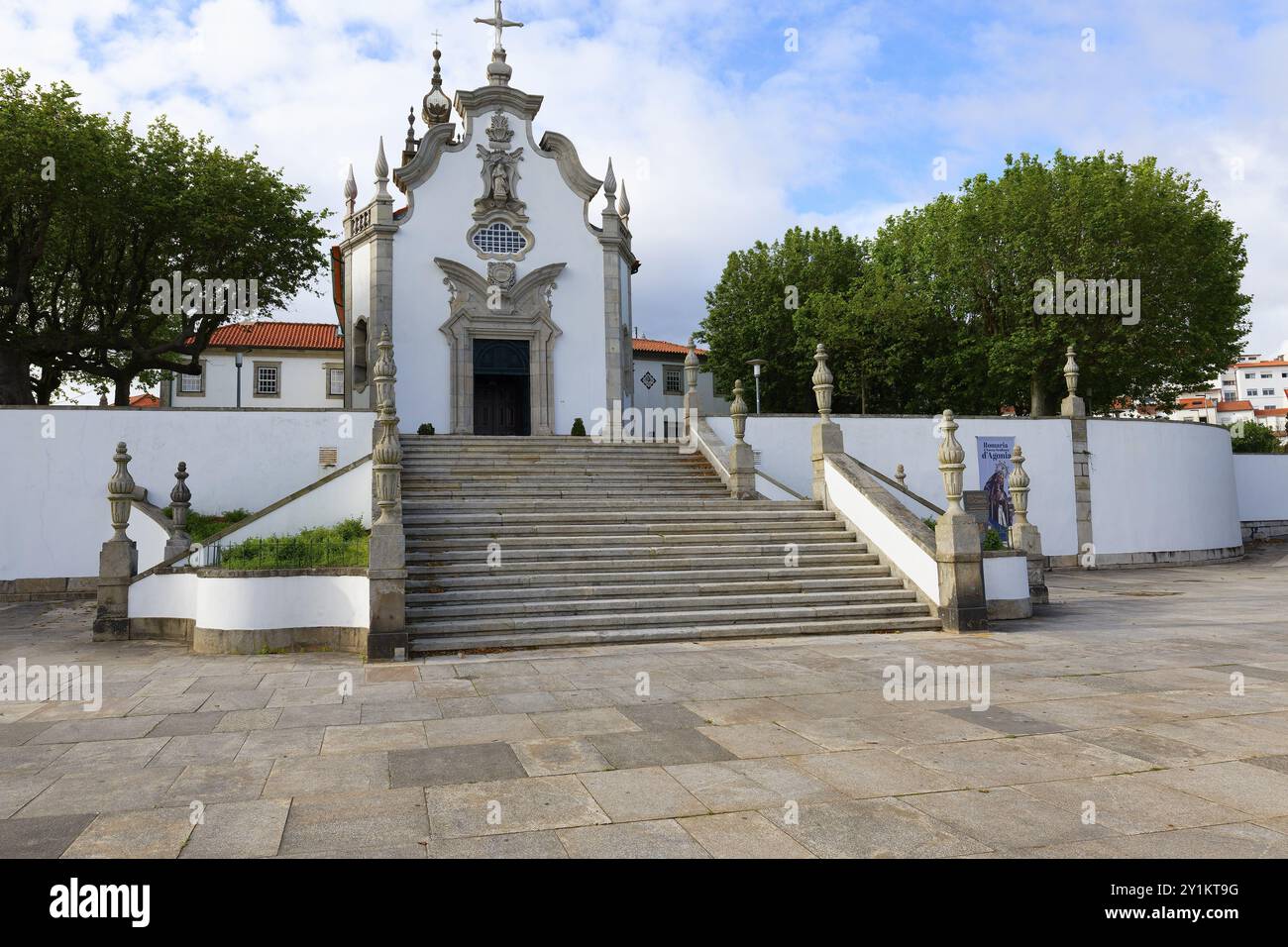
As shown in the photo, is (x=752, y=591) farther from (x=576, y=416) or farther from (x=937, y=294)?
(x=937, y=294)

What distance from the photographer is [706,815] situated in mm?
4793

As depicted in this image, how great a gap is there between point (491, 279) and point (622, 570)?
15346mm

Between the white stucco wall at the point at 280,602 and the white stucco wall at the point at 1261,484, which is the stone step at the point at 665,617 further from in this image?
the white stucco wall at the point at 1261,484

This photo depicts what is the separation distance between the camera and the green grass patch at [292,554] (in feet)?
38.7

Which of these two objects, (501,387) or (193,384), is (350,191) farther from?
(193,384)

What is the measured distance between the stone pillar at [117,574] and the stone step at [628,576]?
14.5ft

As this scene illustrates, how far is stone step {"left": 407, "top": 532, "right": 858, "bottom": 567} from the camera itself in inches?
527

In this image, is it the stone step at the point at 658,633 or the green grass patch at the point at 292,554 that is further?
the green grass patch at the point at 292,554

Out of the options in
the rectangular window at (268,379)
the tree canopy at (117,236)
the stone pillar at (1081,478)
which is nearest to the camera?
the tree canopy at (117,236)

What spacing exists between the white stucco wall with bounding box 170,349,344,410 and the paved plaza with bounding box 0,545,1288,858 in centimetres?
3904

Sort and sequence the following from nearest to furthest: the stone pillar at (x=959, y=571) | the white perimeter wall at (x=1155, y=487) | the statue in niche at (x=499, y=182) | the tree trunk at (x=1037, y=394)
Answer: the stone pillar at (x=959, y=571) → the white perimeter wall at (x=1155, y=487) → the statue in niche at (x=499, y=182) → the tree trunk at (x=1037, y=394)

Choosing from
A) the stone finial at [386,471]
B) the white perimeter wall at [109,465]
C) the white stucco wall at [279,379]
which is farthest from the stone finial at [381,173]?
the white stucco wall at [279,379]

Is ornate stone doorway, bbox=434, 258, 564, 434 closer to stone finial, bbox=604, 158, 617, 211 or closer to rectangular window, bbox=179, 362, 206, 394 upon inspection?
stone finial, bbox=604, 158, 617, 211

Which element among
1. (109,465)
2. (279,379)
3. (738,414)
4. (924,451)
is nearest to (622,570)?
(738,414)
